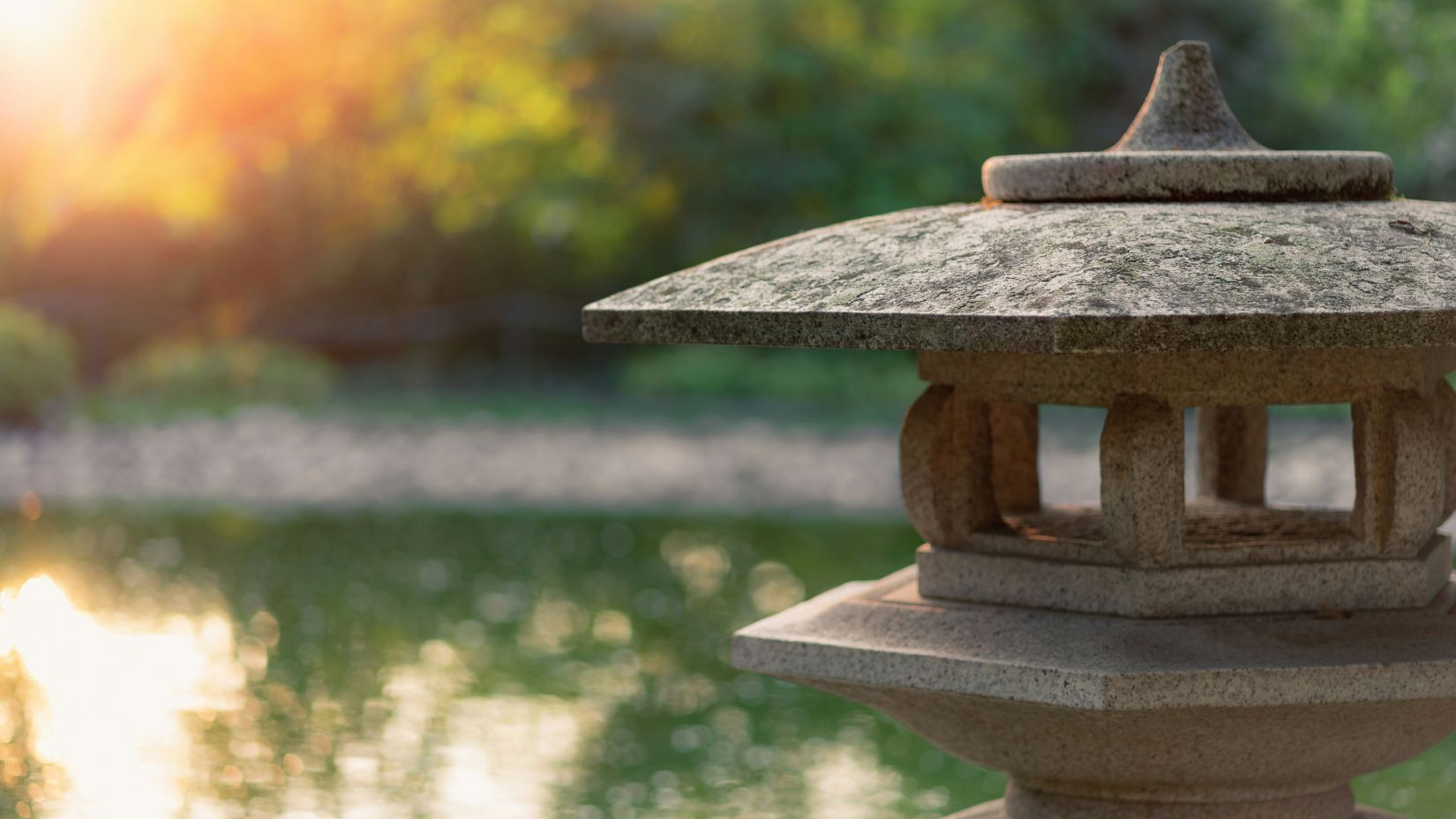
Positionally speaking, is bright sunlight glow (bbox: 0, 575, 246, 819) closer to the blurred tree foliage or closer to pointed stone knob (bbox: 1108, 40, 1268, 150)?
pointed stone knob (bbox: 1108, 40, 1268, 150)

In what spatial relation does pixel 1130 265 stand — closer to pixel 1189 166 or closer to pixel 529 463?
pixel 1189 166

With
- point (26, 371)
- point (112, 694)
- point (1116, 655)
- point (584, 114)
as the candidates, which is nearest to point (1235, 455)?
point (1116, 655)

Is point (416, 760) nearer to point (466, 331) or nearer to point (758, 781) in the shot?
point (758, 781)

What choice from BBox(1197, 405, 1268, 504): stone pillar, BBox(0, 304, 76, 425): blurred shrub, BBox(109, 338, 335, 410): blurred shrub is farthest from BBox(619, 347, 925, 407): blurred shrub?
BBox(1197, 405, 1268, 504): stone pillar

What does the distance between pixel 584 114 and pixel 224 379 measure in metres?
4.80

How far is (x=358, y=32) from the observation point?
19.8 metres

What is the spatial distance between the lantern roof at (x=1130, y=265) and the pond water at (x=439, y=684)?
2.90 m

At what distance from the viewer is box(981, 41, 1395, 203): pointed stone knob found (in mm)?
3525

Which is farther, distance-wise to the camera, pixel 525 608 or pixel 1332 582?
pixel 525 608

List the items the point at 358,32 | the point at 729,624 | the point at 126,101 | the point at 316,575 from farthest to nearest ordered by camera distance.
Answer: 1. the point at 358,32
2. the point at 126,101
3. the point at 316,575
4. the point at 729,624

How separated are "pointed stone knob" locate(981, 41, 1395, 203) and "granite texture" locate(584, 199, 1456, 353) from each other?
0.06 metres

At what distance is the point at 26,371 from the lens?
15867 mm

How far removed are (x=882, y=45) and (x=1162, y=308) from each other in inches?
674

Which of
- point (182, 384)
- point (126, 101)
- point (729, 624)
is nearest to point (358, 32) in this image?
point (126, 101)
